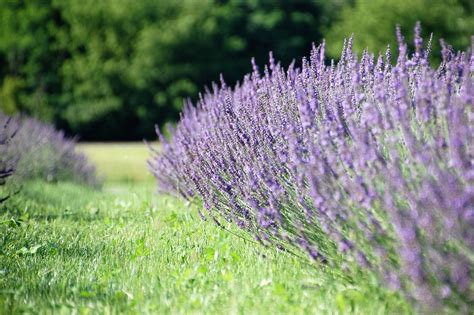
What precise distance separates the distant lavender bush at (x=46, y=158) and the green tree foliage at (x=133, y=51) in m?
15.2

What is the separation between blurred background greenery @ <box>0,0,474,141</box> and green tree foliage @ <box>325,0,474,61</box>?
2.80 ft

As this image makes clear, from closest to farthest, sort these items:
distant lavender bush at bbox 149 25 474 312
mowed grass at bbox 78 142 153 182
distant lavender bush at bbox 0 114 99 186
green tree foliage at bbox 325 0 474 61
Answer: distant lavender bush at bbox 149 25 474 312
distant lavender bush at bbox 0 114 99 186
mowed grass at bbox 78 142 153 182
green tree foliage at bbox 325 0 474 61

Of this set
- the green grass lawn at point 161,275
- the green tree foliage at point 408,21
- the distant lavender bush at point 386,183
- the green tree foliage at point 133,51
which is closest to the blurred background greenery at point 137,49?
the green tree foliage at point 133,51

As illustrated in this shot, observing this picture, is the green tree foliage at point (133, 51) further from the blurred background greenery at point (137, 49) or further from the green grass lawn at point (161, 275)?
the green grass lawn at point (161, 275)

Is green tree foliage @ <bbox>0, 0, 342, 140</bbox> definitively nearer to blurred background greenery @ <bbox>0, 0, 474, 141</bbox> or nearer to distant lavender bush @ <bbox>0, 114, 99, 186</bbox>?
blurred background greenery @ <bbox>0, 0, 474, 141</bbox>

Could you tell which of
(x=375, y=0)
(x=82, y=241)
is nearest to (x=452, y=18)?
(x=375, y=0)

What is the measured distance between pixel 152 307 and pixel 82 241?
5.39 feet

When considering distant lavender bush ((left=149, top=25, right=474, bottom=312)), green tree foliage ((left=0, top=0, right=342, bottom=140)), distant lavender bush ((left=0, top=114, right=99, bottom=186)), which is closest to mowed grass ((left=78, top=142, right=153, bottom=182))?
distant lavender bush ((left=0, top=114, right=99, bottom=186))

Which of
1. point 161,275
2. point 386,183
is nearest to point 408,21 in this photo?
point 161,275

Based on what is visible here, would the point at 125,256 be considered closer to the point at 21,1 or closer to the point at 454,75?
the point at 454,75

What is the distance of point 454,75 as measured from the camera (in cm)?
306

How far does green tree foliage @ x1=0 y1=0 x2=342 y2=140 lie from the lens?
2555 cm

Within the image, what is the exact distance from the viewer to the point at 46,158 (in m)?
9.00

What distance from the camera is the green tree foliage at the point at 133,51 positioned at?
25547mm
